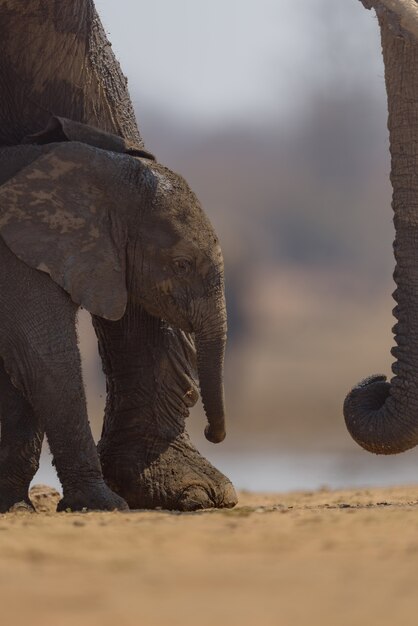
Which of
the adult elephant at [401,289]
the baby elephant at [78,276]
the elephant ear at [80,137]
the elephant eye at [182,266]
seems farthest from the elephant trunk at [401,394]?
the elephant ear at [80,137]

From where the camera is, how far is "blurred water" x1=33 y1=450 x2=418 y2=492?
1471 centimetres

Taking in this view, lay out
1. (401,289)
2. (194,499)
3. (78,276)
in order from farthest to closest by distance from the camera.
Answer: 1. (194,499)
2. (78,276)
3. (401,289)

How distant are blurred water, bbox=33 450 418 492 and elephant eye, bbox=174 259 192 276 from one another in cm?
673

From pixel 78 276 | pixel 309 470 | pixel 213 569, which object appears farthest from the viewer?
pixel 309 470

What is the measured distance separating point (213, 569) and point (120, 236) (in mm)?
3011

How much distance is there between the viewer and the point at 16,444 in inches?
283

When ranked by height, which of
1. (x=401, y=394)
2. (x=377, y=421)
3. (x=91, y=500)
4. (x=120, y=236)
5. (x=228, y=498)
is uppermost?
(x=120, y=236)

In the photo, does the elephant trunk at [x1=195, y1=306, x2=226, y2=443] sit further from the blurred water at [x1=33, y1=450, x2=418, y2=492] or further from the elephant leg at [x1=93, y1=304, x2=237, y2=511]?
the blurred water at [x1=33, y1=450, x2=418, y2=492]

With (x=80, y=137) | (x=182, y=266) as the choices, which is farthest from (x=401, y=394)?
(x=80, y=137)

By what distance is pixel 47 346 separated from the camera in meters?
6.89

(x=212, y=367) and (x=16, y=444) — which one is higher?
(x=212, y=367)

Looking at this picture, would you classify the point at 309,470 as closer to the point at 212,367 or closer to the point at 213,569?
the point at 212,367

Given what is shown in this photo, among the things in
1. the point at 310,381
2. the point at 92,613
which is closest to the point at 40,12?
the point at 92,613

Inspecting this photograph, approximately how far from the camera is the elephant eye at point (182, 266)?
7.14 metres
